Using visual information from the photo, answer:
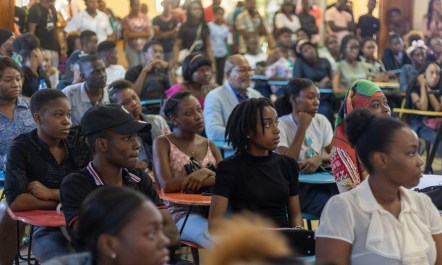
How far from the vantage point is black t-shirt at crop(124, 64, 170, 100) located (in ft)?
25.0

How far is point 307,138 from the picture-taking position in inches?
201

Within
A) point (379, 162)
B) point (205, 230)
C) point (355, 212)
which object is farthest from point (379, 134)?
point (205, 230)

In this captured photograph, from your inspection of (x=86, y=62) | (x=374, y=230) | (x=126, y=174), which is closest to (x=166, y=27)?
(x=86, y=62)

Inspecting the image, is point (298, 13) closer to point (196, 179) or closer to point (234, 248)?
point (196, 179)

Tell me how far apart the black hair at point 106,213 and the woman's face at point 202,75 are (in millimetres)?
4508

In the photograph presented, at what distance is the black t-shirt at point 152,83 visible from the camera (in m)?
7.62

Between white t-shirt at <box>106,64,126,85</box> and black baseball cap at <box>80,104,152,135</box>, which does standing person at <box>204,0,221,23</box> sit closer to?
white t-shirt at <box>106,64,126,85</box>

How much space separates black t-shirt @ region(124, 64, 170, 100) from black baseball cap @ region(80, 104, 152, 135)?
422cm

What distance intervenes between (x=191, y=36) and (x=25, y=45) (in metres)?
4.14

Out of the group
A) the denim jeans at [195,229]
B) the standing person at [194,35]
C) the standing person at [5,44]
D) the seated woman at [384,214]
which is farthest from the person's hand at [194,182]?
the standing person at [194,35]

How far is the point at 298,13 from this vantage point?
13.0 m

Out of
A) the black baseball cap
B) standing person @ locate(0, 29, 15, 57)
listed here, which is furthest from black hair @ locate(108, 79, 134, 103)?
standing person @ locate(0, 29, 15, 57)

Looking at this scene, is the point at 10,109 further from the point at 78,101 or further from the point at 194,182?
the point at 194,182

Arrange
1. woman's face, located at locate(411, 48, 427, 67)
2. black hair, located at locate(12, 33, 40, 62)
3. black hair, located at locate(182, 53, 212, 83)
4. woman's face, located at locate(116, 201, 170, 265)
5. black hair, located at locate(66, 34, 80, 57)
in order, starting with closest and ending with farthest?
woman's face, located at locate(116, 201, 170, 265) < black hair, located at locate(182, 53, 212, 83) < black hair, located at locate(12, 33, 40, 62) < woman's face, located at locate(411, 48, 427, 67) < black hair, located at locate(66, 34, 80, 57)
